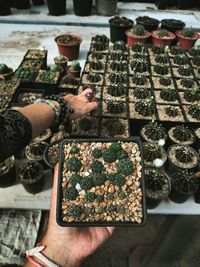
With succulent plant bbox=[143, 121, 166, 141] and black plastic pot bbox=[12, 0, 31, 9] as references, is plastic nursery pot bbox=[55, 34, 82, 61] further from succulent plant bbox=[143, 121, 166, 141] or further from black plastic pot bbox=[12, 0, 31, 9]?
black plastic pot bbox=[12, 0, 31, 9]

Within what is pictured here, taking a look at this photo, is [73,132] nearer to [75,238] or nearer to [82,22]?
[75,238]

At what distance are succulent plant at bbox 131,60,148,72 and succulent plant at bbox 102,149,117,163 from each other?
188cm

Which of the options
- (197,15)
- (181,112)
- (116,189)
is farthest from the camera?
(197,15)

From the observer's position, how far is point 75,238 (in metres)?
1.55

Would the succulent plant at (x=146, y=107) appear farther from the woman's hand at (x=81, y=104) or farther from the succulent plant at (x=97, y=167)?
the succulent plant at (x=97, y=167)

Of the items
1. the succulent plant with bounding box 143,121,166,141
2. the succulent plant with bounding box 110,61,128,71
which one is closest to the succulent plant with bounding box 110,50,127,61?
the succulent plant with bounding box 110,61,128,71

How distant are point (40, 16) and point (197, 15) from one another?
10.2 ft

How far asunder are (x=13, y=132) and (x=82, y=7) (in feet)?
14.1

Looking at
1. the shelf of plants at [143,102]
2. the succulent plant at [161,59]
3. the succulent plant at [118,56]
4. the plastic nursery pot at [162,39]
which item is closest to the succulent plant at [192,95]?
the shelf of plants at [143,102]

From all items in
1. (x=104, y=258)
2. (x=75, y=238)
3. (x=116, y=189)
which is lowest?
(x=104, y=258)

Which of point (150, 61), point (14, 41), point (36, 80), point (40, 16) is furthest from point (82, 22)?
point (36, 80)

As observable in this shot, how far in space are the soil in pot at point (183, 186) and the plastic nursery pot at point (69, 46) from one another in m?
2.37

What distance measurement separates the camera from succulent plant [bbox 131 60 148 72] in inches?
126

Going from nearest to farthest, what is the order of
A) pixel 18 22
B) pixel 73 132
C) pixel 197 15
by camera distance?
pixel 73 132 < pixel 18 22 < pixel 197 15
